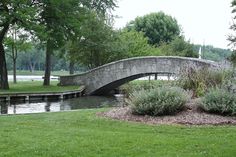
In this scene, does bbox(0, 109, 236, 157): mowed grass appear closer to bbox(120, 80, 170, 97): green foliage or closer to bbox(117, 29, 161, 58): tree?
bbox(120, 80, 170, 97): green foliage

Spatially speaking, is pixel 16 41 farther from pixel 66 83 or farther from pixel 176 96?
pixel 176 96

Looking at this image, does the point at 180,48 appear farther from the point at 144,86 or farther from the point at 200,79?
the point at 144,86

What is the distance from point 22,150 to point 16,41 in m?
29.5

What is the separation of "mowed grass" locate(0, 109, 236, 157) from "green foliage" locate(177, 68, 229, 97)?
15.8 feet

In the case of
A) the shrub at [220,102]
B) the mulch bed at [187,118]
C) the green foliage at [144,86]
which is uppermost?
the green foliage at [144,86]

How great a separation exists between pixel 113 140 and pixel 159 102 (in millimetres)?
3645

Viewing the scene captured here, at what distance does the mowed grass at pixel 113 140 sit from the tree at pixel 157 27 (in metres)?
61.5

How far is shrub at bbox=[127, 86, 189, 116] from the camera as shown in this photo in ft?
39.2

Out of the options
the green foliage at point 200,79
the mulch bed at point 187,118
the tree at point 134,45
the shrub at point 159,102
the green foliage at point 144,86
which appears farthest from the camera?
the tree at point 134,45

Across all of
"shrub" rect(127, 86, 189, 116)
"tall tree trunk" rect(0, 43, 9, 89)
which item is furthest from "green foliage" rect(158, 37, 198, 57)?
"shrub" rect(127, 86, 189, 116)

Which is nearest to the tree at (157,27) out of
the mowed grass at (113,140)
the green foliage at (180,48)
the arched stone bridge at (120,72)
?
the green foliage at (180,48)

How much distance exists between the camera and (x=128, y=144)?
8.20 metres

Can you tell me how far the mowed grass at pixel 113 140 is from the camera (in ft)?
24.8

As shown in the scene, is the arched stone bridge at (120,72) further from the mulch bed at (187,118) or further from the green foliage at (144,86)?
the mulch bed at (187,118)
